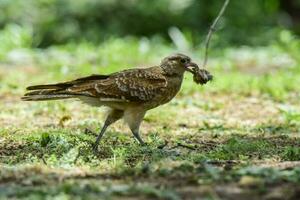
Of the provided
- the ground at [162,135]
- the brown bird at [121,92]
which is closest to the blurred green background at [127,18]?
the ground at [162,135]

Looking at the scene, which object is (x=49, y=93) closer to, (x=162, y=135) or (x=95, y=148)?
(x=95, y=148)

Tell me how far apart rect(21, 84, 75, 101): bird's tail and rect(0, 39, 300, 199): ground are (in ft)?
1.22

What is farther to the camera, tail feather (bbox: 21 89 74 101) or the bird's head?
the bird's head

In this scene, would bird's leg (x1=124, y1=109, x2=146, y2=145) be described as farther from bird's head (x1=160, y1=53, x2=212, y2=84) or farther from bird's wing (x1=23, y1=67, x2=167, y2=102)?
bird's head (x1=160, y1=53, x2=212, y2=84)

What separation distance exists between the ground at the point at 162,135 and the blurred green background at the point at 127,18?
7.48 feet

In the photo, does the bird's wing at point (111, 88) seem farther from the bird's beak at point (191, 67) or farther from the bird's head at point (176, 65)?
the bird's beak at point (191, 67)

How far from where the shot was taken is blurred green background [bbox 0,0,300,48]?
1812cm

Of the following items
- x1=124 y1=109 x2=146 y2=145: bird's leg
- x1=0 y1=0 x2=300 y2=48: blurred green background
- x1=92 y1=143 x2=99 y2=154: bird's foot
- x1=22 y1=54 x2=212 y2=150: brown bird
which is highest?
x1=0 y1=0 x2=300 y2=48: blurred green background

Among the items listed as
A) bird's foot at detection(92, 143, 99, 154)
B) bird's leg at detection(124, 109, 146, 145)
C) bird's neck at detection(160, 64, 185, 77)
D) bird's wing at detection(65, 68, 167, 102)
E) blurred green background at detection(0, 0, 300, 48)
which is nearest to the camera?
bird's foot at detection(92, 143, 99, 154)

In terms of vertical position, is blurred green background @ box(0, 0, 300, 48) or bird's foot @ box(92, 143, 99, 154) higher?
blurred green background @ box(0, 0, 300, 48)

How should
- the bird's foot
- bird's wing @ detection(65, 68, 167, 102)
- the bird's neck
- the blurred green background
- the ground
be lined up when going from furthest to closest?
the blurred green background < the bird's neck < bird's wing @ detection(65, 68, 167, 102) < the bird's foot < the ground

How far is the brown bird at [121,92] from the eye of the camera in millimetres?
7434

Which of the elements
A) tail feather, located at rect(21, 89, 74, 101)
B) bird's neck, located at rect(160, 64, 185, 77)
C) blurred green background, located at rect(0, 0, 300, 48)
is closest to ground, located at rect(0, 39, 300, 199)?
tail feather, located at rect(21, 89, 74, 101)

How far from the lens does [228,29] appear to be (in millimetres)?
17969
